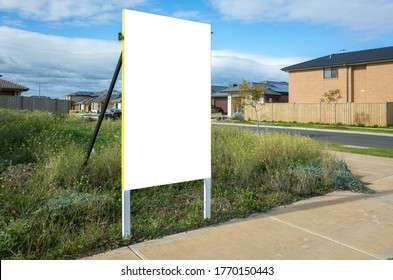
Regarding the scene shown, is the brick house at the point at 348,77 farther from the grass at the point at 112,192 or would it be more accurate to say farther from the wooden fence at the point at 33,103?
the grass at the point at 112,192

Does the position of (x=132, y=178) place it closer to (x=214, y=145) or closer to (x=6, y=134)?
(x=214, y=145)

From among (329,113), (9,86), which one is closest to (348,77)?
(329,113)

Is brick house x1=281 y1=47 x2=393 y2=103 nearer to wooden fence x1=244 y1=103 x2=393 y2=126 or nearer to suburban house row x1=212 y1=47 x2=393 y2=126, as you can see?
suburban house row x1=212 y1=47 x2=393 y2=126

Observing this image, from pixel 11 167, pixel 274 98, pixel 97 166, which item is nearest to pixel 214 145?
pixel 97 166

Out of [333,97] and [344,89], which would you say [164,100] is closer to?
[333,97]

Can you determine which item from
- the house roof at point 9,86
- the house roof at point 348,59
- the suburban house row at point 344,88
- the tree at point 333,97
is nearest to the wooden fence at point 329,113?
the suburban house row at point 344,88

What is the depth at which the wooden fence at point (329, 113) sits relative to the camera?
29.8 metres

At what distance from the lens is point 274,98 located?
159 feet

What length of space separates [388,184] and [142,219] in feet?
16.6

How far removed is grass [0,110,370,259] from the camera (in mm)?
3949

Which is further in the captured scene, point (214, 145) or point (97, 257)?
point (214, 145)

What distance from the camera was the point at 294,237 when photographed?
4.31 metres

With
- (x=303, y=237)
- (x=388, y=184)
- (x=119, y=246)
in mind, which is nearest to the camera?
(x=119, y=246)

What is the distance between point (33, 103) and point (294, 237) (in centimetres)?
3295
